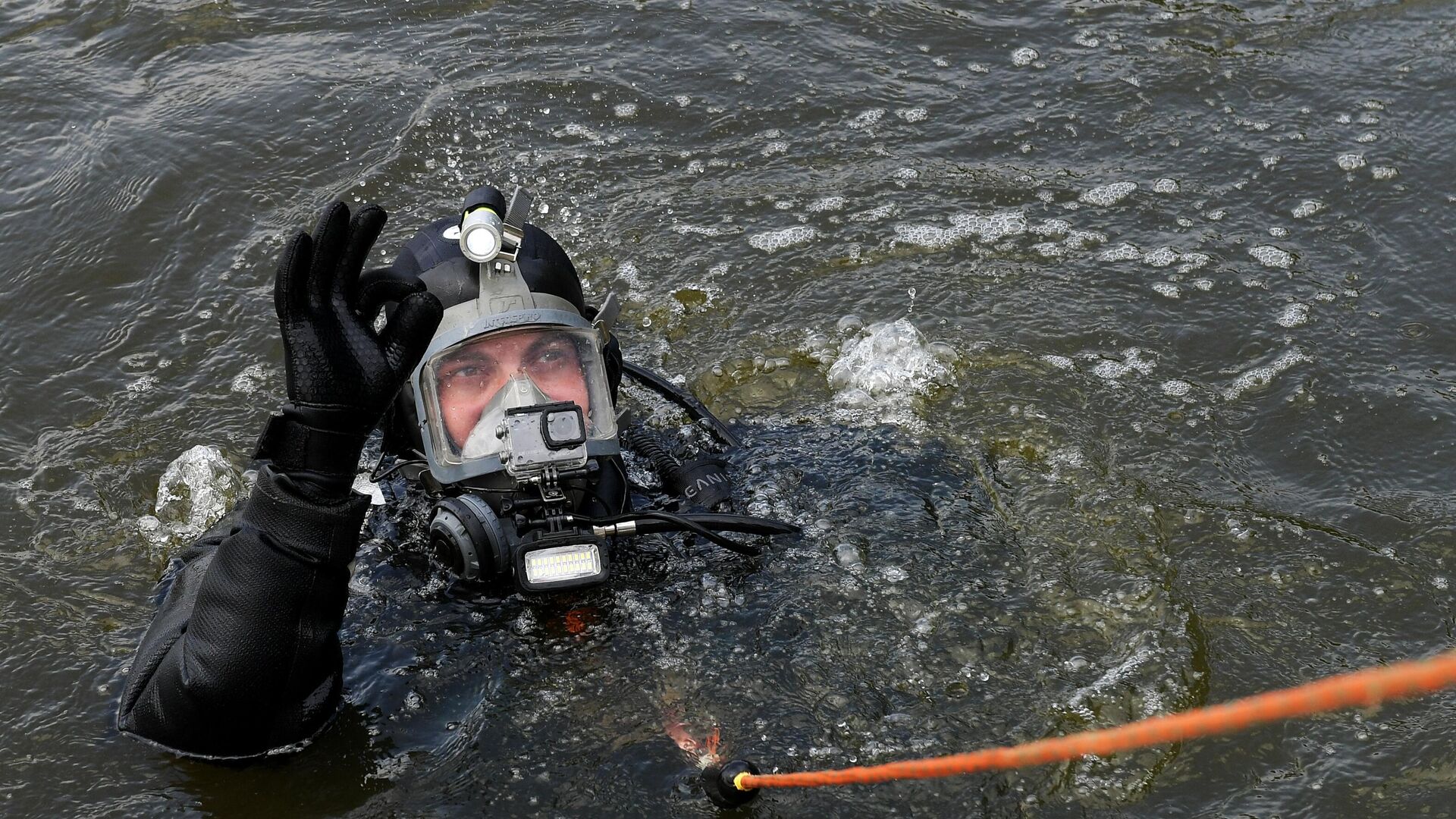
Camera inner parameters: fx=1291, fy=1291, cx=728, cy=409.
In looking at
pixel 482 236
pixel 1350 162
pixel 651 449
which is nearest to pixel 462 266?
pixel 482 236

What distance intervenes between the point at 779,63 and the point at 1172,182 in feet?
7.98

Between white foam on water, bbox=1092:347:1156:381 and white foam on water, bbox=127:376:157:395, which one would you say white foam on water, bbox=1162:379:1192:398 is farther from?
white foam on water, bbox=127:376:157:395

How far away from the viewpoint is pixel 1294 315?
576cm

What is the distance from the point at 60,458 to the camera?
5.38 meters

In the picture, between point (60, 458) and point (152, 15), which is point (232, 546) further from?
point (152, 15)

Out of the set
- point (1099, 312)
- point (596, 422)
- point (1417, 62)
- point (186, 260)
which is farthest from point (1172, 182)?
point (186, 260)

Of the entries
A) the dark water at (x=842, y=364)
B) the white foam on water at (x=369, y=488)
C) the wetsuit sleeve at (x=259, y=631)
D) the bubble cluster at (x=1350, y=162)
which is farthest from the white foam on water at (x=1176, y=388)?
the wetsuit sleeve at (x=259, y=631)

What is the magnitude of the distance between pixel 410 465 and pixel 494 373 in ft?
1.56

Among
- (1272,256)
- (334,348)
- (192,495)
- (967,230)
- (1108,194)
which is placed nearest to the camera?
(334,348)

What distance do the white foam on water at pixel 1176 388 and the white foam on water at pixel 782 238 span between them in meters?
1.96

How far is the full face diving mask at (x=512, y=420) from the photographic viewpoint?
13.3 ft

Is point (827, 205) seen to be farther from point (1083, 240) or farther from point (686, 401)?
point (686, 401)

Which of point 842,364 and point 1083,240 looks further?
point 1083,240

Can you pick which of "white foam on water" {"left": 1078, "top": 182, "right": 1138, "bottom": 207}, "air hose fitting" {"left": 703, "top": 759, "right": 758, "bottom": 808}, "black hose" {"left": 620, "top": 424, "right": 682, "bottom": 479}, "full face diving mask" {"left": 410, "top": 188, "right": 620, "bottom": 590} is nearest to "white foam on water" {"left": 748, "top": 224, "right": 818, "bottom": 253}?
"white foam on water" {"left": 1078, "top": 182, "right": 1138, "bottom": 207}
